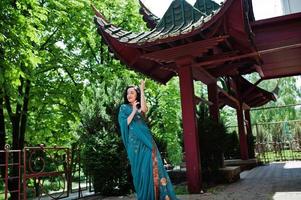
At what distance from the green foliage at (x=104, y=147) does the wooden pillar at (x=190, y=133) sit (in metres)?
1.65

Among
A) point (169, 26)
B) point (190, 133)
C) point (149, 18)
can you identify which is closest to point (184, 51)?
point (169, 26)

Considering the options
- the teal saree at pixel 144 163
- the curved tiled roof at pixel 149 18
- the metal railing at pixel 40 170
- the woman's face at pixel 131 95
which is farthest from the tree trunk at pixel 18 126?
the teal saree at pixel 144 163

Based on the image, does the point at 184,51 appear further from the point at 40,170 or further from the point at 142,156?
the point at 40,170

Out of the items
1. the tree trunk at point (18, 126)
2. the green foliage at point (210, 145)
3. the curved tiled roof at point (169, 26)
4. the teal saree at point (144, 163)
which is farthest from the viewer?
the tree trunk at point (18, 126)

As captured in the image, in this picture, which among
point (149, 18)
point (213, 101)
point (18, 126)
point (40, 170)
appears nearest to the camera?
point (40, 170)

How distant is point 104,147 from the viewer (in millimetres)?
7703

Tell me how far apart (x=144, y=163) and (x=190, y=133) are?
2.57 m

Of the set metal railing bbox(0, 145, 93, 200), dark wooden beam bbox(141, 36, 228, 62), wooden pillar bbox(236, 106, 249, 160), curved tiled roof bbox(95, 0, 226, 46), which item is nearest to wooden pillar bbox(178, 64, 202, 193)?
dark wooden beam bbox(141, 36, 228, 62)

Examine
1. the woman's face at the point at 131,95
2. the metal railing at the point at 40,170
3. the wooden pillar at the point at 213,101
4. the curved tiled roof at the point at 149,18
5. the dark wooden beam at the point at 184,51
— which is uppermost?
the curved tiled roof at the point at 149,18

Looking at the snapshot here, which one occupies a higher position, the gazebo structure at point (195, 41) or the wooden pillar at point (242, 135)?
the gazebo structure at point (195, 41)

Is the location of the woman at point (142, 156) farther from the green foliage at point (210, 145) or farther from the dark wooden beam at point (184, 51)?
the green foliage at point (210, 145)

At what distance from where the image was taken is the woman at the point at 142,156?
474 centimetres

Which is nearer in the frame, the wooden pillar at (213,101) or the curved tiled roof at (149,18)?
the curved tiled roof at (149,18)

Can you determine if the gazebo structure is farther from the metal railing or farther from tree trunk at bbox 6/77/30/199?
tree trunk at bbox 6/77/30/199
